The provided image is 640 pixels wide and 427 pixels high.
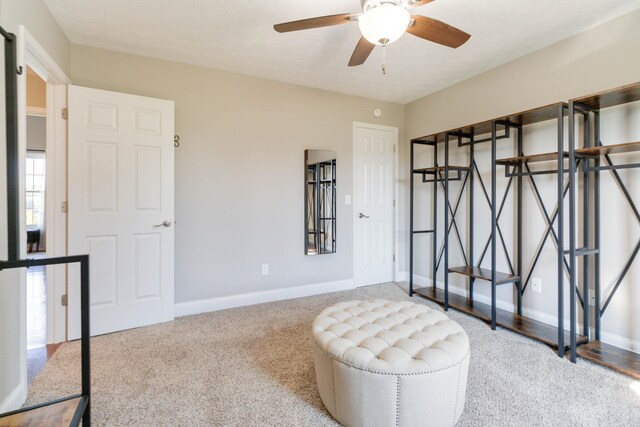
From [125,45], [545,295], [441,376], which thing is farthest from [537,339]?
[125,45]

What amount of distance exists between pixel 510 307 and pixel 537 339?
615 millimetres

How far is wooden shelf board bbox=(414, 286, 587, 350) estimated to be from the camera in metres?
2.46

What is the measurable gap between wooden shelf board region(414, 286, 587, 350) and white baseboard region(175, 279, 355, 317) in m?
0.99

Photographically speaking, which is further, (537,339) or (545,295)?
(545,295)

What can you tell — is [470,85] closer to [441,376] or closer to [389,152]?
[389,152]

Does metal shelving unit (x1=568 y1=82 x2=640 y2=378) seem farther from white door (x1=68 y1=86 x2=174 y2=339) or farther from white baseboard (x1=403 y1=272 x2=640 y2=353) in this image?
white door (x1=68 y1=86 x2=174 y2=339)

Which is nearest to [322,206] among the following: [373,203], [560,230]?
[373,203]

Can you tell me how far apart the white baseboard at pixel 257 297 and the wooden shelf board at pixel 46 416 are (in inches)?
72.0

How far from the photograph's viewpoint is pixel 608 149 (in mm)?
2119

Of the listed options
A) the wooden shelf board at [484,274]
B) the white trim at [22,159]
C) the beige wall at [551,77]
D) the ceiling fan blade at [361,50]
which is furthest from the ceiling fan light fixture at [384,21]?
the wooden shelf board at [484,274]

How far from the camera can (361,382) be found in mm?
1456

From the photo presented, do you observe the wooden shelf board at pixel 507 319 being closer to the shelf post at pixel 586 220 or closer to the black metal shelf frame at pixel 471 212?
the black metal shelf frame at pixel 471 212

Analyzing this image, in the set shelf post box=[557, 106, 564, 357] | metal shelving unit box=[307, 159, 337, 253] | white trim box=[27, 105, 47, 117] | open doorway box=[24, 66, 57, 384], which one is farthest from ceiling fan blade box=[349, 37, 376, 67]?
white trim box=[27, 105, 47, 117]

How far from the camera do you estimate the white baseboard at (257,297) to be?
122 inches
